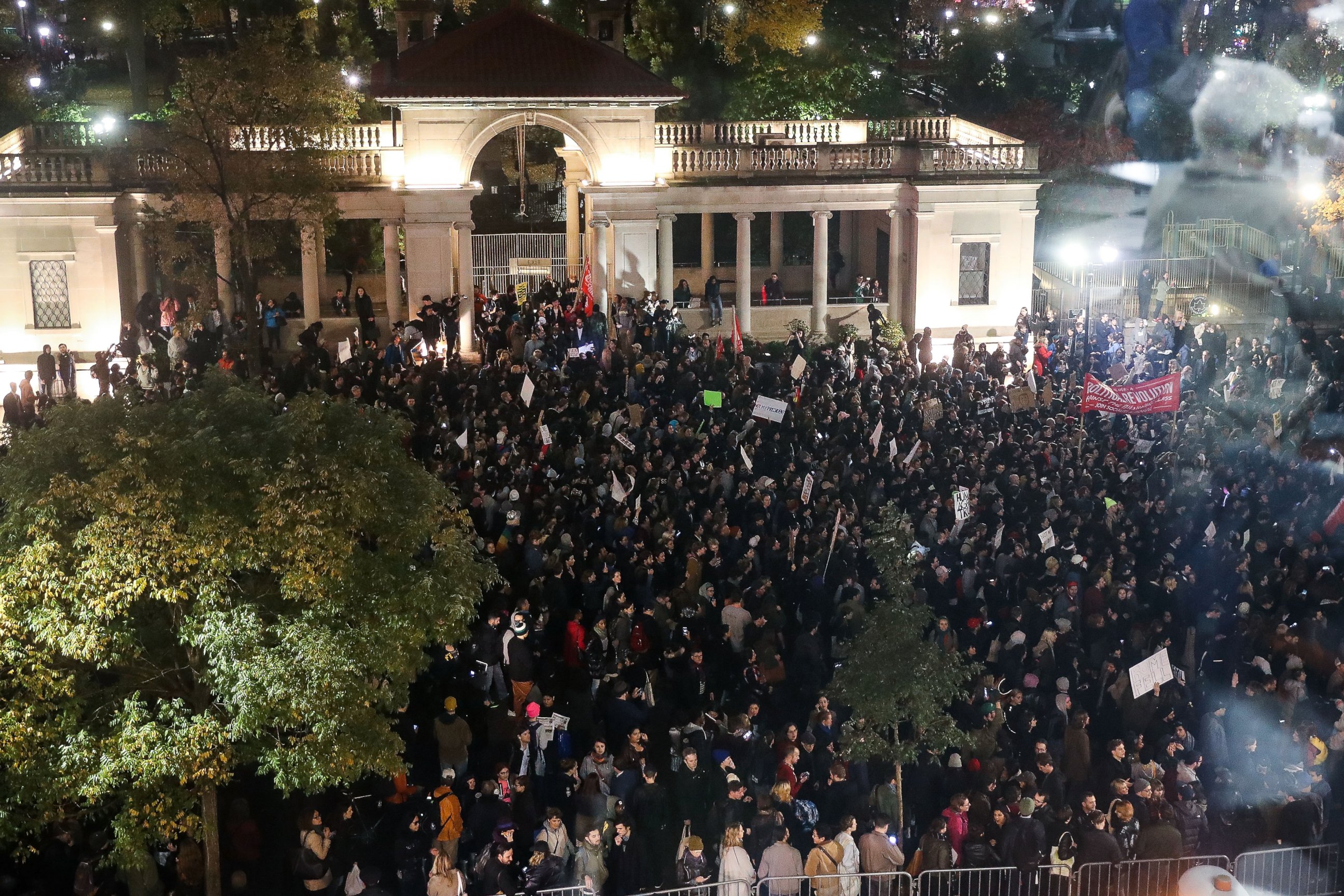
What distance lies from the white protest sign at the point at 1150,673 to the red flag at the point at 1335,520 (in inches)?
295

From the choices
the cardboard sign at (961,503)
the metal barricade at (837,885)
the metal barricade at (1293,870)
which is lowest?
the metal barricade at (1293,870)

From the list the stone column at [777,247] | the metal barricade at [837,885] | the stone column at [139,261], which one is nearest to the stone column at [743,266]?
the stone column at [777,247]

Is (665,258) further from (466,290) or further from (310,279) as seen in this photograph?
(310,279)

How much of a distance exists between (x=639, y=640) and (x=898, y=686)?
3.88 meters

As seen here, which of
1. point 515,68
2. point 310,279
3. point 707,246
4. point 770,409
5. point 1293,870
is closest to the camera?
point 1293,870

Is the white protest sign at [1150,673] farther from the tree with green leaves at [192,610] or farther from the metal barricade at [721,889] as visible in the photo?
the tree with green leaves at [192,610]

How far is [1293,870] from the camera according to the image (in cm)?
1639

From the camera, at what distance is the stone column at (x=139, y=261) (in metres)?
36.1

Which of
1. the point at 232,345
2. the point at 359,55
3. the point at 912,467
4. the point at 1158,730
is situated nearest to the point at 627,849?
the point at 1158,730

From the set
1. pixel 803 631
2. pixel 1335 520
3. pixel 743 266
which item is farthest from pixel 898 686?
pixel 743 266

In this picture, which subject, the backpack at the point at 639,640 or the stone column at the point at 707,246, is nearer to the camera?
the backpack at the point at 639,640

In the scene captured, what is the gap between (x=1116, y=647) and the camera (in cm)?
1970

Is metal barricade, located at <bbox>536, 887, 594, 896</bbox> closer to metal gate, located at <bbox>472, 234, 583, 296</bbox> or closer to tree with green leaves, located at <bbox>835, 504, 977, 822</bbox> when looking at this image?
tree with green leaves, located at <bbox>835, 504, 977, 822</bbox>

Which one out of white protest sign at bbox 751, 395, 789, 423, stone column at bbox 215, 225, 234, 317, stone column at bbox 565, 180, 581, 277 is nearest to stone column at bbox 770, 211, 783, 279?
stone column at bbox 565, 180, 581, 277
